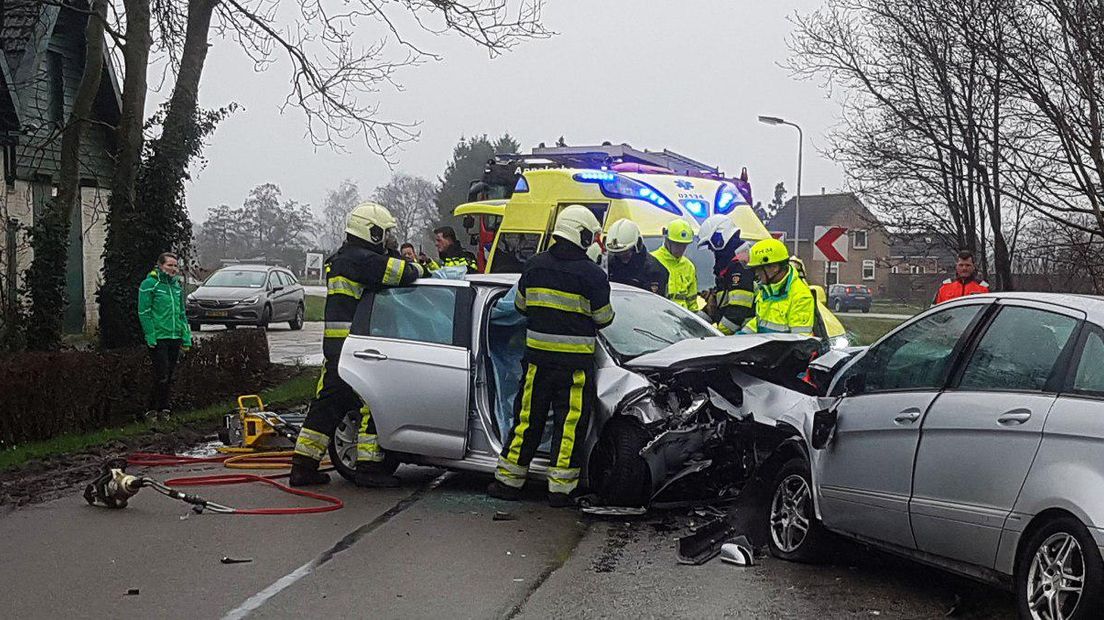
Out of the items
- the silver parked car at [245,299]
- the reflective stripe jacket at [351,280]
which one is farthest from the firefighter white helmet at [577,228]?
the silver parked car at [245,299]

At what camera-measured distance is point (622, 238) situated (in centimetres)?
1140

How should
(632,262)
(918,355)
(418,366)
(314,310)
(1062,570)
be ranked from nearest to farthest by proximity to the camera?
(1062,570) < (918,355) < (418,366) < (632,262) < (314,310)

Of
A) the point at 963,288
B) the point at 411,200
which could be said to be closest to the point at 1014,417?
the point at 963,288

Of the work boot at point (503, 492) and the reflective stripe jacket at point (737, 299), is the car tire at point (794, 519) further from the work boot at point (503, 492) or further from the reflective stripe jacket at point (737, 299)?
the reflective stripe jacket at point (737, 299)

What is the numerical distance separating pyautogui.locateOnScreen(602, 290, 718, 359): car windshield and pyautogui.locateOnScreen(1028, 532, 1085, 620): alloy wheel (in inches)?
147

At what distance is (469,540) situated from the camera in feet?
23.7

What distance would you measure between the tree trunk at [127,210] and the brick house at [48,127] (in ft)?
11.3

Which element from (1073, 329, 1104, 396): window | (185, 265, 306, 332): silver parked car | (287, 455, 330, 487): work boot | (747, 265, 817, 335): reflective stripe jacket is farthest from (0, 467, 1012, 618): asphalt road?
(185, 265, 306, 332): silver parked car

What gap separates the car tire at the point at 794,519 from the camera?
6461mm

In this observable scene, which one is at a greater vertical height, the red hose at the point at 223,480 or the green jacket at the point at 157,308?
the green jacket at the point at 157,308

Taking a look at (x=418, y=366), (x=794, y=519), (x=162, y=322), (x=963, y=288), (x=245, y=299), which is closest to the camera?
(x=794, y=519)

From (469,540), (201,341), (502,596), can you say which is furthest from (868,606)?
(201,341)

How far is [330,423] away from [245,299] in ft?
63.7

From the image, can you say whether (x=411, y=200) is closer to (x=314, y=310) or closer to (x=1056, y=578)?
(x=314, y=310)
